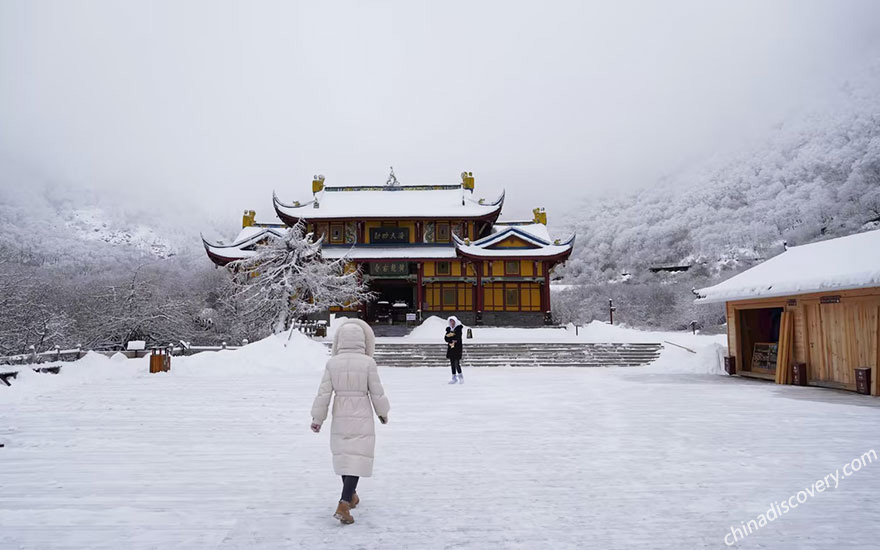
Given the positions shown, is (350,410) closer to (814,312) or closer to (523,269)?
(814,312)

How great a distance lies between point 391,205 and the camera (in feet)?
113

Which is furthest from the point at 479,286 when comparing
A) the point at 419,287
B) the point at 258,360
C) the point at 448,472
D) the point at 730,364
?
the point at 448,472

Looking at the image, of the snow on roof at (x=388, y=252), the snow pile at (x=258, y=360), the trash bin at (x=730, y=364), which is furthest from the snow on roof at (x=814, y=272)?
the snow on roof at (x=388, y=252)

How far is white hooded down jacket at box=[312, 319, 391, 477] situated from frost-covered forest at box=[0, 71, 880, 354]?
19.6 metres

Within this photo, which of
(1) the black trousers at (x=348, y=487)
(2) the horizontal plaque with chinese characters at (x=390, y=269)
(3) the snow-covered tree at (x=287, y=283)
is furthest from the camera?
(2) the horizontal plaque with chinese characters at (x=390, y=269)

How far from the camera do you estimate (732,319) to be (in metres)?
14.6

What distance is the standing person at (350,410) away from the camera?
377 centimetres

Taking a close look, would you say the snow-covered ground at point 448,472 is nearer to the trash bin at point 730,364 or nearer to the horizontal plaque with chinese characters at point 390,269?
the trash bin at point 730,364

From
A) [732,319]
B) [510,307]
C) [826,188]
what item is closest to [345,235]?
[510,307]

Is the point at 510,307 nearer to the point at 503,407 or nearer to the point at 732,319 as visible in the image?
the point at 732,319

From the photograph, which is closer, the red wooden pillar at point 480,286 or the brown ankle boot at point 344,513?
the brown ankle boot at point 344,513

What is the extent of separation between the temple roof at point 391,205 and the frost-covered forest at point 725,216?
1341cm

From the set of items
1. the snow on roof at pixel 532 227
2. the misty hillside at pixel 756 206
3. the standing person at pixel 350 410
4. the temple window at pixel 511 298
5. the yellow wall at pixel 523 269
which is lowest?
the standing person at pixel 350 410

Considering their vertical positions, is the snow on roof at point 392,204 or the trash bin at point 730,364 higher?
the snow on roof at point 392,204
